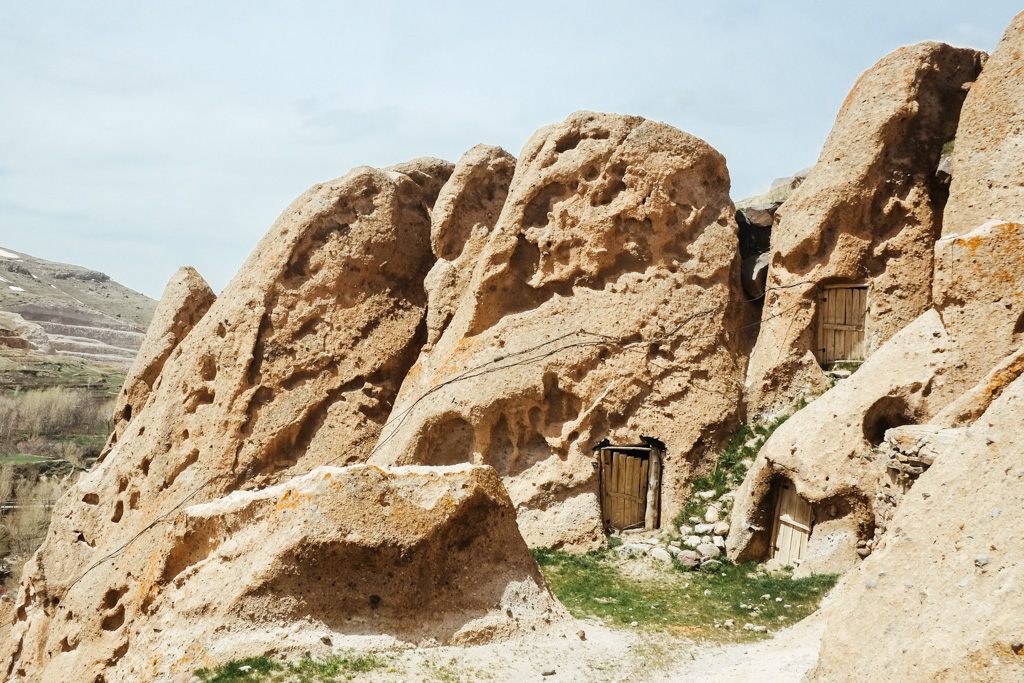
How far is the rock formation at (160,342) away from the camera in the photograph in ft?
57.9

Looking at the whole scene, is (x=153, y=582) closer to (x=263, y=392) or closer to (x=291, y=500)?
(x=291, y=500)

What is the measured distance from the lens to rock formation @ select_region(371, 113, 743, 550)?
13.6 metres

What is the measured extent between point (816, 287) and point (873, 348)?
128cm

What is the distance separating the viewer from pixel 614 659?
319 inches

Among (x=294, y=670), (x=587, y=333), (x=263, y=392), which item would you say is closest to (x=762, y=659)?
(x=294, y=670)

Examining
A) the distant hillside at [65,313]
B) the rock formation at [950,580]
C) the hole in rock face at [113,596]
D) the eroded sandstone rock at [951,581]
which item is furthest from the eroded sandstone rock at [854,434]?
the distant hillside at [65,313]

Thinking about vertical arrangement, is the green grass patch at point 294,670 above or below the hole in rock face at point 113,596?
above

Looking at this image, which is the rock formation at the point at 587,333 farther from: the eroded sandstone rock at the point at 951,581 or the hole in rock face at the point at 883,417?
the eroded sandstone rock at the point at 951,581

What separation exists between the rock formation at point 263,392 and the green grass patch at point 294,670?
25.5 feet

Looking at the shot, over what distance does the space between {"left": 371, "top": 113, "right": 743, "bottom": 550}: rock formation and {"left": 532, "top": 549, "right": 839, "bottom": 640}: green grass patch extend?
1.18 meters

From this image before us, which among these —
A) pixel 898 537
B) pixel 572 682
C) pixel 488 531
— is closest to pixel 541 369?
pixel 488 531

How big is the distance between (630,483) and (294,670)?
7565mm

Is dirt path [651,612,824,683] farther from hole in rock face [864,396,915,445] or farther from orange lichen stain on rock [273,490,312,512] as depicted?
orange lichen stain on rock [273,490,312,512]

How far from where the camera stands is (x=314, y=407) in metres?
15.5
